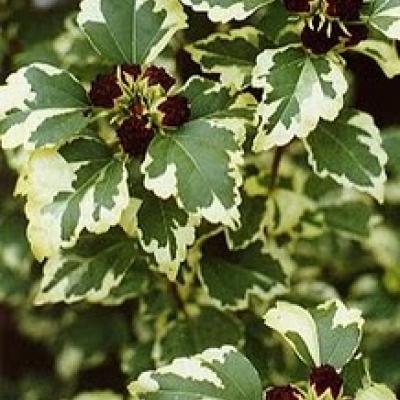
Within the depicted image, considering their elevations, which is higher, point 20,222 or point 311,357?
point 311,357

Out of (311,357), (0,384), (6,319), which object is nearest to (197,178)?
(311,357)

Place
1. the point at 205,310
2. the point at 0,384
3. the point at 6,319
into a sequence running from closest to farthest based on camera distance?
the point at 205,310 < the point at 0,384 < the point at 6,319

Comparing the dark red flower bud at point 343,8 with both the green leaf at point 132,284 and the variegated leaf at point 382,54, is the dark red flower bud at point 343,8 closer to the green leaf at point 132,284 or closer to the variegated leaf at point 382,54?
the variegated leaf at point 382,54

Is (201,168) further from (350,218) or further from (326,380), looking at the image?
(350,218)

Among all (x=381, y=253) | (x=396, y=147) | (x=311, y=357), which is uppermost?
(x=311, y=357)

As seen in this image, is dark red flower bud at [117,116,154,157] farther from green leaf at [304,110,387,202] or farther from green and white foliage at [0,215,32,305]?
green and white foliage at [0,215,32,305]

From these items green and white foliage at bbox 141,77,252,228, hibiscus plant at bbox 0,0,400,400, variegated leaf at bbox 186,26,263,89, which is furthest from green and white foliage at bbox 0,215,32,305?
green and white foliage at bbox 141,77,252,228

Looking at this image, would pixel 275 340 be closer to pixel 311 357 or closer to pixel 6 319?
pixel 311 357
